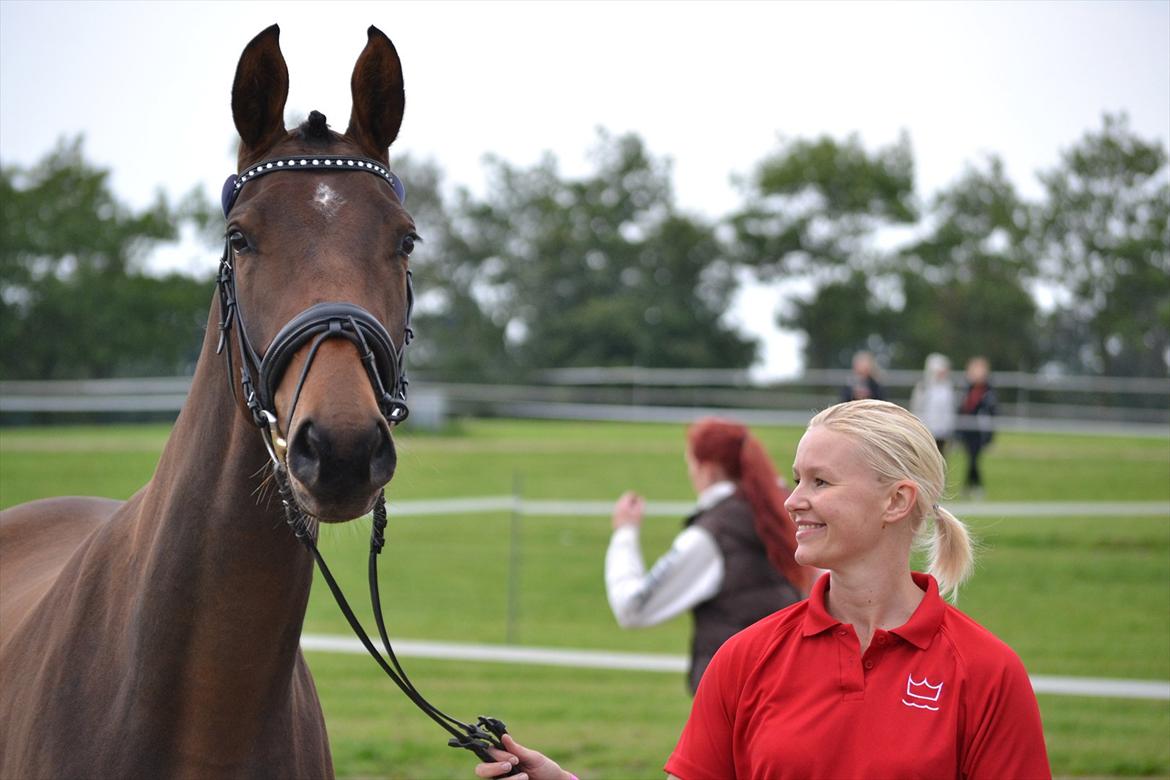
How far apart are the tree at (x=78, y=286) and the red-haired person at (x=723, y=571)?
30.2ft

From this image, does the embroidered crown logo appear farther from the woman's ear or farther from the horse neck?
the horse neck

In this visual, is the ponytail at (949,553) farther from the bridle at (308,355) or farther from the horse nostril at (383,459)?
the horse nostril at (383,459)

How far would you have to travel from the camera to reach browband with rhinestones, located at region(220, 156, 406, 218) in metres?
2.56

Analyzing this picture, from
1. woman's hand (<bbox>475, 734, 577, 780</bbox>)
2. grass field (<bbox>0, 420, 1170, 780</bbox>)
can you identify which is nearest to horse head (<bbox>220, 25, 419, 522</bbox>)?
grass field (<bbox>0, 420, 1170, 780</bbox>)

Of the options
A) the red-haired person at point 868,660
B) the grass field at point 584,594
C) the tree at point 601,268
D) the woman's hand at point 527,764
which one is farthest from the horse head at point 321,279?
the tree at point 601,268

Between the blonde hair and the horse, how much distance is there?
0.87 meters

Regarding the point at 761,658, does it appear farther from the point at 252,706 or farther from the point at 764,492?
the point at 764,492

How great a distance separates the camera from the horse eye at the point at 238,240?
2.50m

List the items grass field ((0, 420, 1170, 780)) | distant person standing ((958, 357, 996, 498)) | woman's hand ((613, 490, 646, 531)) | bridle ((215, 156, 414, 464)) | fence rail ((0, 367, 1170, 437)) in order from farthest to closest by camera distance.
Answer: fence rail ((0, 367, 1170, 437)) < distant person standing ((958, 357, 996, 498)) < grass field ((0, 420, 1170, 780)) < woman's hand ((613, 490, 646, 531)) < bridle ((215, 156, 414, 464))

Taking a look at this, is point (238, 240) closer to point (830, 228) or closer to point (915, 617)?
point (915, 617)

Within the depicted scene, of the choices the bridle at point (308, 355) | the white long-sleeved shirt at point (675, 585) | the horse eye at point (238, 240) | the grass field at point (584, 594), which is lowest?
the grass field at point (584, 594)

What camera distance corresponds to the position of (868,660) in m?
2.08

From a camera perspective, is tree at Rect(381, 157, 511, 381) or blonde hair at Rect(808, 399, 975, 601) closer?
blonde hair at Rect(808, 399, 975, 601)

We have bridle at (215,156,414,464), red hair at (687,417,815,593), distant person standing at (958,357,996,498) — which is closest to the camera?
bridle at (215,156,414,464)
